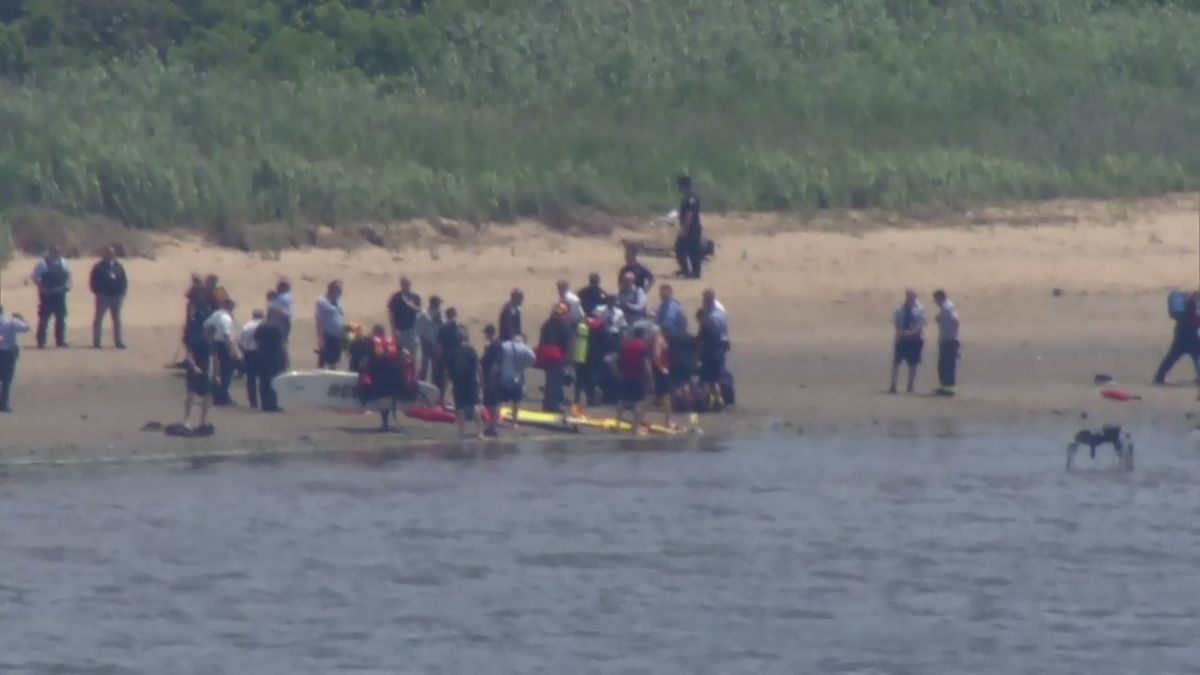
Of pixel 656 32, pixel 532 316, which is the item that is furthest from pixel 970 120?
pixel 532 316

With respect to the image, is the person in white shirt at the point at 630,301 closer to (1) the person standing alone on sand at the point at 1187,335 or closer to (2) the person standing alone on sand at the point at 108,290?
(2) the person standing alone on sand at the point at 108,290

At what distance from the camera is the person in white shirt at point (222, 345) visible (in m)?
25.7

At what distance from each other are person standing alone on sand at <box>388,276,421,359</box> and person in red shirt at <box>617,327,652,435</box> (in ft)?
7.58

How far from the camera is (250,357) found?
87.0ft

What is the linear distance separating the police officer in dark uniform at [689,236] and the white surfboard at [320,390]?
608 centimetres

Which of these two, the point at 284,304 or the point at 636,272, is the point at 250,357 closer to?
the point at 284,304

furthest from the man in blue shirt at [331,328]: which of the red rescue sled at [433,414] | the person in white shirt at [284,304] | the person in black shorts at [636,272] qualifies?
the person in black shorts at [636,272]

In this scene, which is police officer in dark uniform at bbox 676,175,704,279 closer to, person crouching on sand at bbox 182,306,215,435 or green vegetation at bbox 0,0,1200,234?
green vegetation at bbox 0,0,1200,234

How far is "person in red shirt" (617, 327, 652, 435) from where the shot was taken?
85.0 ft

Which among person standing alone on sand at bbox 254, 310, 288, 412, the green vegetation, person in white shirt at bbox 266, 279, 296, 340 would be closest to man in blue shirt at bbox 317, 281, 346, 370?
person in white shirt at bbox 266, 279, 296, 340

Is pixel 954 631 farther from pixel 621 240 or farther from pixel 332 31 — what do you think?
pixel 332 31

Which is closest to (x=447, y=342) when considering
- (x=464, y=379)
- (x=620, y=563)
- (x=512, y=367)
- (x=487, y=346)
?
(x=464, y=379)

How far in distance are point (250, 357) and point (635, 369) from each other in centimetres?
372

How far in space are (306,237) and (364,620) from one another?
42.9 feet
